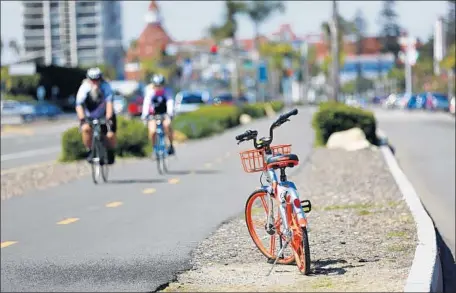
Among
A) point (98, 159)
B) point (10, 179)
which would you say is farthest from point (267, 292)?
point (10, 179)

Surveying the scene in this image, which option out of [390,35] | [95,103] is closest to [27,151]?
[95,103]

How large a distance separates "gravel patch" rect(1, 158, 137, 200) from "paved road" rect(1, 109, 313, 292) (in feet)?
1.85

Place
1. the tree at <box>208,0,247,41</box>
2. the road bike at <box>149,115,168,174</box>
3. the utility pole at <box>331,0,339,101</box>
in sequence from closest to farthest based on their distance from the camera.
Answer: the road bike at <box>149,115,168,174</box> < the utility pole at <box>331,0,339,101</box> < the tree at <box>208,0,247,41</box>

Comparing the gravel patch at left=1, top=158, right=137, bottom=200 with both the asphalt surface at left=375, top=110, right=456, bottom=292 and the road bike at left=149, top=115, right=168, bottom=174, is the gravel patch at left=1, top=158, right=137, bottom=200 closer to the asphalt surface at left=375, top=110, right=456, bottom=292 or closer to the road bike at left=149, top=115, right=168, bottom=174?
the road bike at left=149, top=115, right=168, bottom=174

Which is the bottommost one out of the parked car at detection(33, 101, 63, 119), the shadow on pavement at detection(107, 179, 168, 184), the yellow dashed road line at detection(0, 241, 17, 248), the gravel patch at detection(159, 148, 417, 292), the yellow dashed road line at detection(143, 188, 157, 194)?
the parked car at detection(33, 101, 63, 119)

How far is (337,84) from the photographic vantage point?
3834 cm

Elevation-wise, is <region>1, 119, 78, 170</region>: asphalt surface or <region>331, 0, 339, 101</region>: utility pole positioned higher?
<region>331, 0, 339, 101</region>: utility pole

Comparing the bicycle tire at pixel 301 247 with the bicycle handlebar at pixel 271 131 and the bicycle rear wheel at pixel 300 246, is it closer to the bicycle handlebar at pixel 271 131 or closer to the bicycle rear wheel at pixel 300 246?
the bicycle rear wheel at pixel 300 246

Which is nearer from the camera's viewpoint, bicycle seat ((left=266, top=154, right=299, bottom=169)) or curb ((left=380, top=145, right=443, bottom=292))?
curb ((left=380, top=145, right=443, bottom=292))

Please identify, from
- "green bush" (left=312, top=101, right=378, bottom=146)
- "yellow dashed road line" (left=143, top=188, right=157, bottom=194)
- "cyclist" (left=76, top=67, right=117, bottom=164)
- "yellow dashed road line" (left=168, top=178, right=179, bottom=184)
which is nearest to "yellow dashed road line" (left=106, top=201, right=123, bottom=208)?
"yellow dashed road line" (left=143, top=188, right=157, bottom=194)

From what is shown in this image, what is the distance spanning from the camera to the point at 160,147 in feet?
72.6

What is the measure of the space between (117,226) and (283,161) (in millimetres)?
5693

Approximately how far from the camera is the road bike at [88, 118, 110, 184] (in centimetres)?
1983

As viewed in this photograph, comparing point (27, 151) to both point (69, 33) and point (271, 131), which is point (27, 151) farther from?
point (69, 33)
